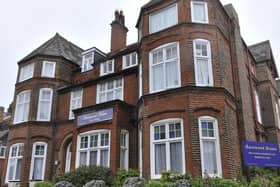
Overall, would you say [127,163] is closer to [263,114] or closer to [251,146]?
[251,146]

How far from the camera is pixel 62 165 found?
1923 cm

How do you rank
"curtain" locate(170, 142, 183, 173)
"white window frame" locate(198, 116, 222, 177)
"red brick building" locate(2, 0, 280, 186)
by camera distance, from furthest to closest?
"red brick building" locate(2, 0, 280, 186) → "curtain" locate(170, 142, 183, 173) → "white window frame" locate(198, 116, 222, 177)

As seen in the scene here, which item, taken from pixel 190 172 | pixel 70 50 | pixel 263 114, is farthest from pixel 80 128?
pixel 263 114

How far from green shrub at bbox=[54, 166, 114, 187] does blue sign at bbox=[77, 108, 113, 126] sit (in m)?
2.95

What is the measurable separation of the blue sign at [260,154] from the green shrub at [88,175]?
6363 millimetres

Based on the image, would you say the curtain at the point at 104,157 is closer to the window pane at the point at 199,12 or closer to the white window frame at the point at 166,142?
the white window frame at the point at 166,142

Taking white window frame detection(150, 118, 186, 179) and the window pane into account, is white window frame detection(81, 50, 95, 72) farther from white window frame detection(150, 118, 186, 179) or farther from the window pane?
white window frame detection(150, 118, 186, 179)

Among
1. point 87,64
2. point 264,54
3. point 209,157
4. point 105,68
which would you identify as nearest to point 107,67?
point 105,68

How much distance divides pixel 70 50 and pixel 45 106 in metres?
6.69

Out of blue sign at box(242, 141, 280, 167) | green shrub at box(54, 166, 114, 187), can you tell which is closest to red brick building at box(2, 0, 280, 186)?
blue sign at box(242, 141, 280, 167)

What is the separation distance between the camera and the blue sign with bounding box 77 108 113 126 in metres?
14.9

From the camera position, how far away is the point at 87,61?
23000 mm

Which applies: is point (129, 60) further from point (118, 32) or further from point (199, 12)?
point (199, 12)

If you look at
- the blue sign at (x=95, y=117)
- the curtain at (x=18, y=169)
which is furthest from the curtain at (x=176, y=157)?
the curtain at (x=18, y=169)
